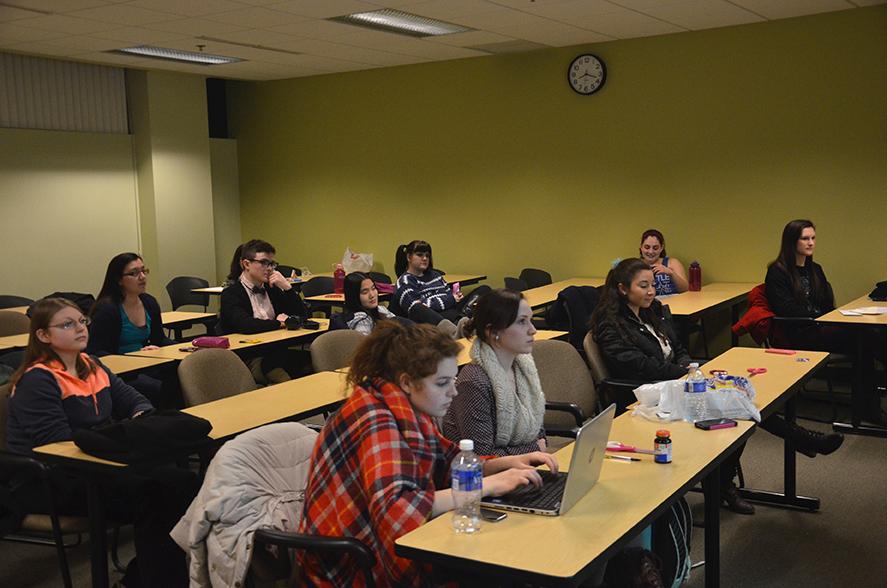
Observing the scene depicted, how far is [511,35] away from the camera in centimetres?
768

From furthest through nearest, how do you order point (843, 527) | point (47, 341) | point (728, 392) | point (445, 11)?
1. point (445, 11)
2. point (843, 527)
3. point (47, 341)
4. point (728, 392)

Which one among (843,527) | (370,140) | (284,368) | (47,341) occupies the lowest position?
(843,527)

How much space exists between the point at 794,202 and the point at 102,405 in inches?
227

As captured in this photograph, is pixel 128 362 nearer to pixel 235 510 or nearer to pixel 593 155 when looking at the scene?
pixel 235 510

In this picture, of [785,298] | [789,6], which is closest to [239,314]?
[785,298]

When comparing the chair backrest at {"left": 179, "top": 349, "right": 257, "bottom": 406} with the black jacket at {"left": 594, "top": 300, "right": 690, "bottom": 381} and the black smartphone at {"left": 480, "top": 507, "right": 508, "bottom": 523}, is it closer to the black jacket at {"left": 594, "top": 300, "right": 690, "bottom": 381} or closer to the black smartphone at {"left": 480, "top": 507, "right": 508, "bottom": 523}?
the black jacket at {"left": 594, "top": 300, "right": 690, "bottom": 381}

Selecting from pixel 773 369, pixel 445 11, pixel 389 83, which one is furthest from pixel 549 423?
pixel 389 83

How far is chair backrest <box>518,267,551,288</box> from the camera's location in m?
8.55

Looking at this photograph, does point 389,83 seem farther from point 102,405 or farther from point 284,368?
point 102,405

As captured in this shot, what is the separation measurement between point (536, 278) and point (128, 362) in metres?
4.43

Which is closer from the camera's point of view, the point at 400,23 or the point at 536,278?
the point at 400,23

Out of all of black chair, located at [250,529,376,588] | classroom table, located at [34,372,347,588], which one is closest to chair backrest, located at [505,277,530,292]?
classroom table, located at [34,372,347,588]

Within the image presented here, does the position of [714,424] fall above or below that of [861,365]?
above

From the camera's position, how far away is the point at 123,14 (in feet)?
21.7
